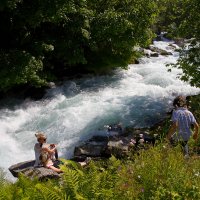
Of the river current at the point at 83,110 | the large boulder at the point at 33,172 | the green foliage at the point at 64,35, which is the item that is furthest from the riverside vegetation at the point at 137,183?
the green foliage at the point at 64,35

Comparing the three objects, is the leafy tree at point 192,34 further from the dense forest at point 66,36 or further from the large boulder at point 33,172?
the large boulder at point 33,172

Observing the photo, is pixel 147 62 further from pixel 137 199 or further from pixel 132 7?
pixel 137 199

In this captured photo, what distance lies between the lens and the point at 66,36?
60.7 ft

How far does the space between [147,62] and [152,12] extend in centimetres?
589

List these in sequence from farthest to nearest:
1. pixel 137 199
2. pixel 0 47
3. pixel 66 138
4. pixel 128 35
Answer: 1. pixel 128 35
2. pixel 0 47
3. pixel 66 138
4. pixel 137 199

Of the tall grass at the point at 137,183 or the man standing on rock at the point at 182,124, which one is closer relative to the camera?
the tall grass at the point at 137,183

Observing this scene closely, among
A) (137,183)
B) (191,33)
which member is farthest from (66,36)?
(137,183)

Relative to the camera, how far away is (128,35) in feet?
61.3

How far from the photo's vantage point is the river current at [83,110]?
44.1ft

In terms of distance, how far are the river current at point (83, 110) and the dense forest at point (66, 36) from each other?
0.95 meters

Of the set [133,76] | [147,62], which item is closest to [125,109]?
[133,76]

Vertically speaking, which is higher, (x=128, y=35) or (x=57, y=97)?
(x=128, y=35)

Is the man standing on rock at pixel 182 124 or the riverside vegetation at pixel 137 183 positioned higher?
the riverside vegetation at pixel 137 183

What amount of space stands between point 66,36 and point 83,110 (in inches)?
179
